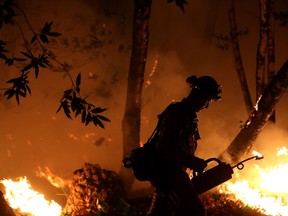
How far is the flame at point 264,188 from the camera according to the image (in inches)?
309

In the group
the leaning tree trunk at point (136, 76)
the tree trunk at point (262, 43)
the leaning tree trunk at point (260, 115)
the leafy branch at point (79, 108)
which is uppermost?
the tree trunk at point (262, 43)

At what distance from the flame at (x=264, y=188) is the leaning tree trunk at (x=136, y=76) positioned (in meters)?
2.68

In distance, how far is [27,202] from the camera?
24.0 ft

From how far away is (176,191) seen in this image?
4.46m

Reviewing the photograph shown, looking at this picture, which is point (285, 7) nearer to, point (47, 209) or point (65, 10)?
point (65, 10)

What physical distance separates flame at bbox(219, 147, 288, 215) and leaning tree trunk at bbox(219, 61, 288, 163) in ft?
2.66

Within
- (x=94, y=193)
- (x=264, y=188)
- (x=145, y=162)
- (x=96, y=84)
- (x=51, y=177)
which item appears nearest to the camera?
(x=145, y=162)

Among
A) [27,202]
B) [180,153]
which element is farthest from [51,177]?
[180,153]

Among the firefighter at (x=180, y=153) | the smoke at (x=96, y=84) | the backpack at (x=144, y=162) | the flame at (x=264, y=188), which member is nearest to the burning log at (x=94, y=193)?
the smoke at (x=96, y=84)

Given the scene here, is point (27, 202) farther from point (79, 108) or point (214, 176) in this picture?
point (214, 176)

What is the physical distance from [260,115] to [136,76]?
2687 millimetres

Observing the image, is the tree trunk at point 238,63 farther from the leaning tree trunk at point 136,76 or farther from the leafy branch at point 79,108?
the leafy branch at point 79,108

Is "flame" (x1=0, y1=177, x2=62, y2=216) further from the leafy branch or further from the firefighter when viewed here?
the leafy branch

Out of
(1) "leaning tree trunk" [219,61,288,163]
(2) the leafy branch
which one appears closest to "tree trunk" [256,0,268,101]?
(1) "leaning tree trunk" [219,61,288,163]
